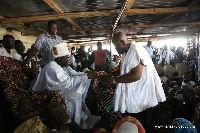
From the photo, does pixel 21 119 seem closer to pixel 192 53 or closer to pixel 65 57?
pixel 65 57

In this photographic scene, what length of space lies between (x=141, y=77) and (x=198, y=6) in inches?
188

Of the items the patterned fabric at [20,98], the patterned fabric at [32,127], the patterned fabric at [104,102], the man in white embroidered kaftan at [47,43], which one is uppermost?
the man in white embroidered kaftan at [47,43]

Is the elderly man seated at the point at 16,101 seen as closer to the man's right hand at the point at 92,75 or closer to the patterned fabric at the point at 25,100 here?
the patterned fabric at the point at 25,100

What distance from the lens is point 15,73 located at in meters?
3.09

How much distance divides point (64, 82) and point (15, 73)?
919mm

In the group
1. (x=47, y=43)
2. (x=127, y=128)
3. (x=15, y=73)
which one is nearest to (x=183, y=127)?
(x=127, y=128)

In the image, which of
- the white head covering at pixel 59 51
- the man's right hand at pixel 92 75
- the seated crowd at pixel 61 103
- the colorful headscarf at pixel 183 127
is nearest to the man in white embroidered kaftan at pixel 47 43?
the seated crowd at pixel 61 103

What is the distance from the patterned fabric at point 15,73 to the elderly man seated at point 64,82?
290 mm

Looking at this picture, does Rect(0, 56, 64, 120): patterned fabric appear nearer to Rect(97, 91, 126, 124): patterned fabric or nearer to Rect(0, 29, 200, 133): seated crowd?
Rect(0, 29, 200, 133): seated crowd

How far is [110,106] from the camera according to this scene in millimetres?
3537

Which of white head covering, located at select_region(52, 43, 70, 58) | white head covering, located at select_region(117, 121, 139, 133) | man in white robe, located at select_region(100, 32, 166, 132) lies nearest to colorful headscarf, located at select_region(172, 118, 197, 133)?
man in white robe, located at select_region(100, 32, 166, 132)

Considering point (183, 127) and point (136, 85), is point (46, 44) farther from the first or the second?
point (183, 127)

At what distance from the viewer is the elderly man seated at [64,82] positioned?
9.59 ft

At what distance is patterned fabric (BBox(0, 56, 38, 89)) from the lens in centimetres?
288
